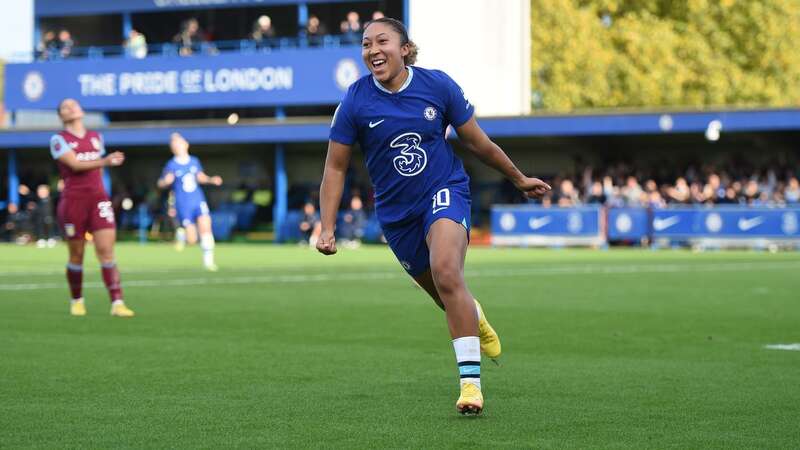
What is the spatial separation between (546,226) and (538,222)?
268 millimetres

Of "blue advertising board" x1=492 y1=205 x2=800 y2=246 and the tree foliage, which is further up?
the tree foliage

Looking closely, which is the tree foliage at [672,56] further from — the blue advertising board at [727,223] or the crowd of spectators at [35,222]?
the blue advertising board at [727,223]

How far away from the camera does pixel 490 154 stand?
8172 millimetres

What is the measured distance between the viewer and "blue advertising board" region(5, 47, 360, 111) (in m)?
46.7

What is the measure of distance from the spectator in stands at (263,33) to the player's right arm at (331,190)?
1584 inches

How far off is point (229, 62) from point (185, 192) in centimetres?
2220

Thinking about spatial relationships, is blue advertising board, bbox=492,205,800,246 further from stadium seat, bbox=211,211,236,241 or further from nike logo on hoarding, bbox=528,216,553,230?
stadium seat, bbox=211,211,236,241

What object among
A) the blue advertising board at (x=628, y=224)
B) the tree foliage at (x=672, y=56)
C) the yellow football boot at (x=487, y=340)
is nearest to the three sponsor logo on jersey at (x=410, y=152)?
the yellow football boot at (x=487, y=340)

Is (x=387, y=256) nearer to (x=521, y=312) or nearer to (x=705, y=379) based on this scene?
(x=521, y=312)

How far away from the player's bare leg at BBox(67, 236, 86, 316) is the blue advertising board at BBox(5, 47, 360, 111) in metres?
31.0

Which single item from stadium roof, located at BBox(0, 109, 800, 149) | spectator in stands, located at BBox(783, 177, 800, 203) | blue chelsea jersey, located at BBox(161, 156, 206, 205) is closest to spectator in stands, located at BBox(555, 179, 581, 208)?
stadium roof, located at BBox(0, 109, 800, 149)

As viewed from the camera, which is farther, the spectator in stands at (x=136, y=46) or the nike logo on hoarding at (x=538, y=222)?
the spectator in stands at (x=136, y=46)

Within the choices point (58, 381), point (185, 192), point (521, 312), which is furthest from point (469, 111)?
point (185, 192)

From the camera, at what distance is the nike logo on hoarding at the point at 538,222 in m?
36.6
